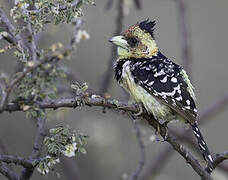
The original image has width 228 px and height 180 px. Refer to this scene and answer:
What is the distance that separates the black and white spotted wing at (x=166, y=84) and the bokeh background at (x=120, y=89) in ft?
2.89

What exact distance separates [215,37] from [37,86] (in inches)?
224

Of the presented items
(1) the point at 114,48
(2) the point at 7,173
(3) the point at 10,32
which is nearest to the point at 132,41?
(1) the point at 114,48

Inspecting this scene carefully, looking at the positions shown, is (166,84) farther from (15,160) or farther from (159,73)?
(15,160)

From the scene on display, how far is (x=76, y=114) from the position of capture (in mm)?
5836

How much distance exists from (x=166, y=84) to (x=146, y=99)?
16cm

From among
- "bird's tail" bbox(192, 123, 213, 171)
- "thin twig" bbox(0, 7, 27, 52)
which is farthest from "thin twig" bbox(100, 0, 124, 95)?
"thin twig" bbox(0, 7, 27, 52)

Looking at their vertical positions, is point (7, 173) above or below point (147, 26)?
below

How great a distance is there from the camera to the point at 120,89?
20.9ft

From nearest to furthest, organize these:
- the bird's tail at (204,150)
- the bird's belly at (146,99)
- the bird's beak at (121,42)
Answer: the bird's tail at (204,150) → the bird's belly at (146,99) → the bird's beak at (121,42)

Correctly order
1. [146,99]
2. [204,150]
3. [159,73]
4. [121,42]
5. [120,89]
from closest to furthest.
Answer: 1. [204,150]
2. [146,99]
3. [159,73]
4. [121,42]
5. [120,89]

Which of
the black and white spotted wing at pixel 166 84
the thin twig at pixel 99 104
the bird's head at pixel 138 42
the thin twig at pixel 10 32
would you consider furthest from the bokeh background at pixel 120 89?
the thin twig at pixel 99 104

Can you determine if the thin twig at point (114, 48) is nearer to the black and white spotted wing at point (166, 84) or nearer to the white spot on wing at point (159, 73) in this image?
the black and white spotted wing at point (166, 84)

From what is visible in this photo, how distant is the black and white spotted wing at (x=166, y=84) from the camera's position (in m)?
3.36

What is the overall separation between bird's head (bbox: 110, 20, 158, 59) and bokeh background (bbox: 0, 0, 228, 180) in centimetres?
59
